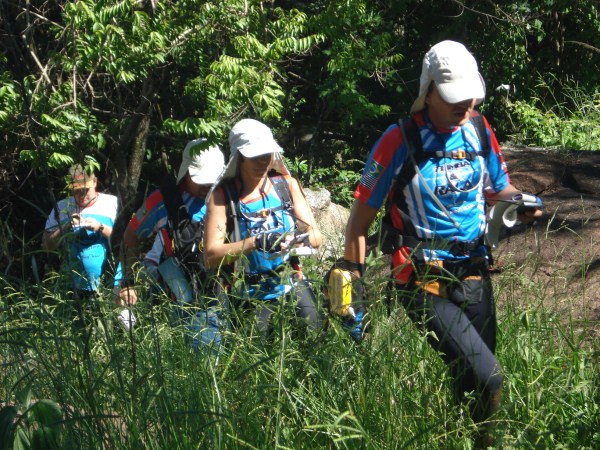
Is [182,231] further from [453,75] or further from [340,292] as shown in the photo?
[453,75]

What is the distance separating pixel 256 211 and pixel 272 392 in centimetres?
141

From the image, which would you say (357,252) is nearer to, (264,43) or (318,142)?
(264,43)

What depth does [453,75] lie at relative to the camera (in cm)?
384

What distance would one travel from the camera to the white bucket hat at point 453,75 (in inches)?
151

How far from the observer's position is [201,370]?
3445mm

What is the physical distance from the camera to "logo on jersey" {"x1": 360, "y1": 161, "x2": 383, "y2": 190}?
155 inches

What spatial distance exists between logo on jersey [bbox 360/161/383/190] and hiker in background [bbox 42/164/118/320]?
107cm

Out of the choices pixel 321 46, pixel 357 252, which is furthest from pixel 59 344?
pixel 321 46

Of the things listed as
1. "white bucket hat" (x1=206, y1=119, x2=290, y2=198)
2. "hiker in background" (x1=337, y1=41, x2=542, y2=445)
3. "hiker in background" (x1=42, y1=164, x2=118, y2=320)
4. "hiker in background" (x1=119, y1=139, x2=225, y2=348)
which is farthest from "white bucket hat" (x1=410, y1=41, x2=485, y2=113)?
"hiker in background" (x1=119, y1=139, x2=225, y2=348)

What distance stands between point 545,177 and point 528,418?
4.66m

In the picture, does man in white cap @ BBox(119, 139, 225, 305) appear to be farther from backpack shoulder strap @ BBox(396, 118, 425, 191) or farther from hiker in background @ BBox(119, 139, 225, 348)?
backpack shoulder strap @ BBox(396, 118, 425, 191)

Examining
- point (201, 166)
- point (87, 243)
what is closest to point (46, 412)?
point (87, 243)

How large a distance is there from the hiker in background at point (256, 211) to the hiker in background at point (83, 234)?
541 millimetres

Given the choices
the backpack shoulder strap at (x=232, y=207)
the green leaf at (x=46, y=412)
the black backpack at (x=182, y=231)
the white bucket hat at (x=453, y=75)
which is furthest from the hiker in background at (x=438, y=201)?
the black backpack at (x=182, y=231)
